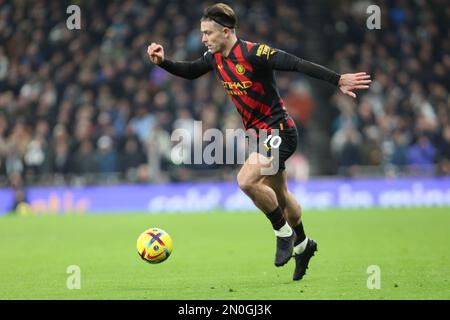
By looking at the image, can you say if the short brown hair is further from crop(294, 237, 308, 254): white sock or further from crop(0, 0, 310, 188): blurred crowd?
crop(0, 0, 310, 188): blurred crowd

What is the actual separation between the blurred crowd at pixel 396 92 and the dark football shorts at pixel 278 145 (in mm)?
10899

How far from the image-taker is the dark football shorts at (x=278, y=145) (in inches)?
331

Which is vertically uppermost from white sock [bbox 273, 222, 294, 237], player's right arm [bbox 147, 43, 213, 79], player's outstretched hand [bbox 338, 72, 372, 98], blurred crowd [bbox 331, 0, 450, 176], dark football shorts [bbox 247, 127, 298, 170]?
blurred crowd [bbox 331, 0, 450, 176]

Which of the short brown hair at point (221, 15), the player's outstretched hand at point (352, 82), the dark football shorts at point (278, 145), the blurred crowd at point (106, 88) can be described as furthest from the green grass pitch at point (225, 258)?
the blurred crowd at point (106, 88)

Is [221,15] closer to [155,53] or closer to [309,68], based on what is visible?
[155,53]

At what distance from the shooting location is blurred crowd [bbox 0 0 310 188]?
65.2 feet

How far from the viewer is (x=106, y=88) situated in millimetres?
21438

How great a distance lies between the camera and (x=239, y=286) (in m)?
8.04

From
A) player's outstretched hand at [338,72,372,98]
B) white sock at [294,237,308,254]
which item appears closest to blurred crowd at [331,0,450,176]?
white sock at [294,237,308,254]

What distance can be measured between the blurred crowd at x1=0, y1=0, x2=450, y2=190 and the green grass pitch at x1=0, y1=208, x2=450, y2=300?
2456 millimetres

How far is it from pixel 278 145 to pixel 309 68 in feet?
2.77

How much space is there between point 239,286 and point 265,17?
1600 centimetres
